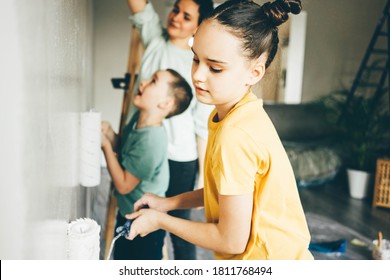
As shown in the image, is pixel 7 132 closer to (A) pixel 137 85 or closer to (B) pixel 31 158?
(B) pixel 31 158

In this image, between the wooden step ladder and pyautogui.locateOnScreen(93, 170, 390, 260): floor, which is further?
the wooden step ladder

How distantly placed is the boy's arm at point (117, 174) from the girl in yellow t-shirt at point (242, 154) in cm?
55

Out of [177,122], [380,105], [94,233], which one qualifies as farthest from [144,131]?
[380,105]

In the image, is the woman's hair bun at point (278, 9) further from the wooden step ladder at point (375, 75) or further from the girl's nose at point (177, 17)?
the wooden step ladder at point (375, 75)

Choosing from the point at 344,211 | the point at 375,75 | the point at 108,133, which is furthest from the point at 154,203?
the point at 375,75

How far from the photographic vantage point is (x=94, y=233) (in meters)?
0.80

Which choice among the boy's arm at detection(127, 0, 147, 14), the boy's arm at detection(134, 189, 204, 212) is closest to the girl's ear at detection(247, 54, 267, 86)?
the boy's arm at detection(134, 189, 204, 212)

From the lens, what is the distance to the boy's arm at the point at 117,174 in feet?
4.34

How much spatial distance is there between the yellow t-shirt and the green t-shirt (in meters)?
0.54

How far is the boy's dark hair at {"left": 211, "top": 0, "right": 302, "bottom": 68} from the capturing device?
2.29 ft

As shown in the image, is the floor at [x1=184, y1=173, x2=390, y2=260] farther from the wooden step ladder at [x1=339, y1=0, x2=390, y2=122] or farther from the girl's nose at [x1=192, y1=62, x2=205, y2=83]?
the girl's nose at [x1=192, y1=62, x2=205, y2=83]

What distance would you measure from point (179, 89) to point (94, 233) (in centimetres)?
68

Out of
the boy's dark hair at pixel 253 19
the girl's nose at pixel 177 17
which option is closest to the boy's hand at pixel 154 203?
the boy's dark hair at pixel 253 19

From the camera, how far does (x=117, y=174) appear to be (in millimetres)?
1337
